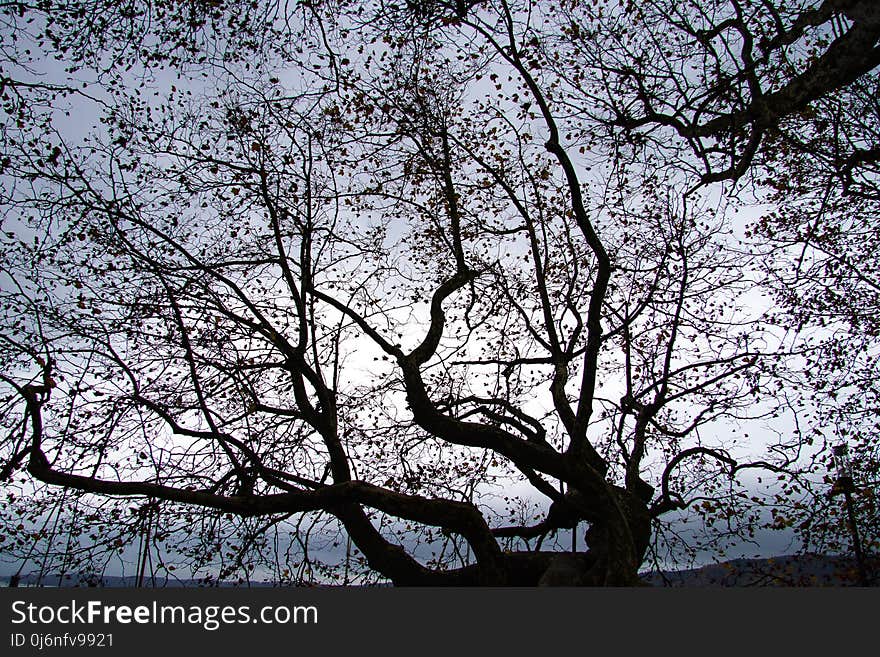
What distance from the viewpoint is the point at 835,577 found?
29.8 feet

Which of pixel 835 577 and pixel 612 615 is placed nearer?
pixel 612 615

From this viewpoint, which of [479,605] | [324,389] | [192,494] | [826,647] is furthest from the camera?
[324,389]

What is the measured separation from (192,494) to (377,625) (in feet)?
8.33

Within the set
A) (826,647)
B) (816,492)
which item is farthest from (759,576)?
(826,647)

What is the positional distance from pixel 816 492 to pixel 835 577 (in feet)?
6.11

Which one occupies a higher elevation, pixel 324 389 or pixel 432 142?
pixel 432 142

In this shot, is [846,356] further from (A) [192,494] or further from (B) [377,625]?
(A) [192,494]

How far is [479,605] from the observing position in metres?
4.37

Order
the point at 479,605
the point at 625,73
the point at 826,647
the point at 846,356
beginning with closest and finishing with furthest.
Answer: the point at 826,647 → the point at 479,605 → the point at 625,73 → the point at 846,356

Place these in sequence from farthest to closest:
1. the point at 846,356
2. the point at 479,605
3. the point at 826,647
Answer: the point at 846,356 → the point at 479,605 → the point at 826,647

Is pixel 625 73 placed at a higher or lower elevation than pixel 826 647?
higher

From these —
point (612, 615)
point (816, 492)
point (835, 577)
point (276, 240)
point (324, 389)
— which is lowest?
point (835, 577)

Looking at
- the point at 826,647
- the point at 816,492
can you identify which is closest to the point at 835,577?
the point at 816,492

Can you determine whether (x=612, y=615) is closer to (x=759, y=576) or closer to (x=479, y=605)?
(x=479, y=605)
